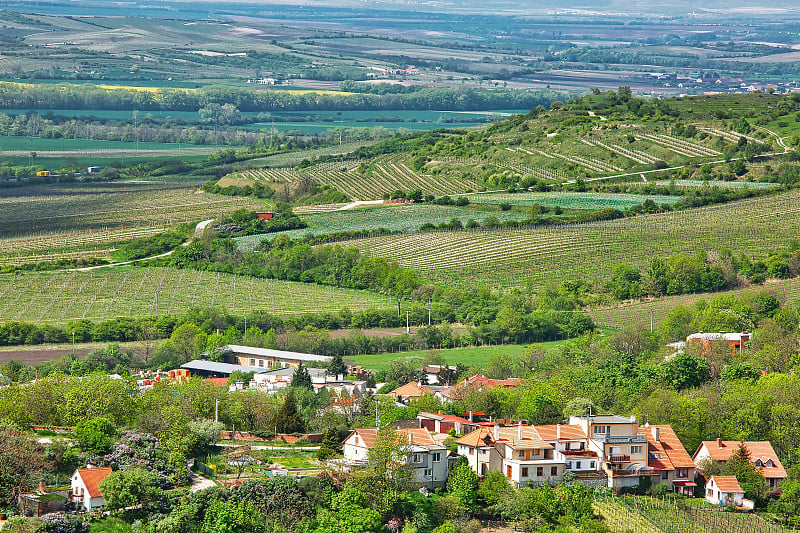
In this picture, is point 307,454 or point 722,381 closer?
point 307,454

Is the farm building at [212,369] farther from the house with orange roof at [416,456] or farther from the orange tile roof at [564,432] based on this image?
the orange tile roof at [564,432]

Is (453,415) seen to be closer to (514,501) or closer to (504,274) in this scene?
(514,501)

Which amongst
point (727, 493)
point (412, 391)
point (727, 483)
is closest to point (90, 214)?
point (412, 391)

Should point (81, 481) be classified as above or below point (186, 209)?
above

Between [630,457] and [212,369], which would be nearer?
[630,457]

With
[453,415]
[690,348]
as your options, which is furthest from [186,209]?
[453,415]

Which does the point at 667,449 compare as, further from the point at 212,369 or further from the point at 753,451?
the point at 212,369
